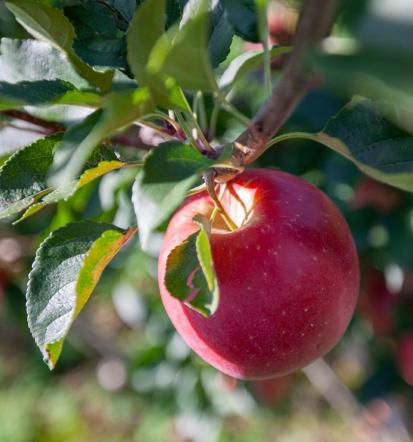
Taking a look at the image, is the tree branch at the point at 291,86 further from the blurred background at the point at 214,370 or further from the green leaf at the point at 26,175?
the green leaf at the point at 26,175

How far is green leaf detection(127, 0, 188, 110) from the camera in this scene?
567 millimetres

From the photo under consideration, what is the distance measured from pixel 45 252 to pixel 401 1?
1.54 feet

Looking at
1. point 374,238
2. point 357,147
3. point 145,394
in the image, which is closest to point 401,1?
point 357,147

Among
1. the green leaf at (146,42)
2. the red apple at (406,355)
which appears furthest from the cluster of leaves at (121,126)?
the red apple at (406,355)

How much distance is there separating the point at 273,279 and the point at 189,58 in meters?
0.28

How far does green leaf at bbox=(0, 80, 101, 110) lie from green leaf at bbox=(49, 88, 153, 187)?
0.09 m

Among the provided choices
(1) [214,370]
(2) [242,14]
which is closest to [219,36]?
(2) [242,14]

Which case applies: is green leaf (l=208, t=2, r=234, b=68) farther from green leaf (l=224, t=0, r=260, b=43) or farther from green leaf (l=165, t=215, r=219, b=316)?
green leaf (l=165, t=215, r=219, b=316)

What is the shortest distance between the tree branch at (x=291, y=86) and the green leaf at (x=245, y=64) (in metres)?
0.04

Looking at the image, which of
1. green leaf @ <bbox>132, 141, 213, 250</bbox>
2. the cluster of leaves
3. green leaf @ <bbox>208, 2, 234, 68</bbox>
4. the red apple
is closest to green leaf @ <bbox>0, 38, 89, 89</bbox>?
the cluster of leaves

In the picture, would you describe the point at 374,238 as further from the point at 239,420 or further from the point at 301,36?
the point at 239,420

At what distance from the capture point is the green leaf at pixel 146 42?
0.57 m

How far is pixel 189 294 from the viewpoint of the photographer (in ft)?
2.19

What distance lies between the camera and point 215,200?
2.43 ft
